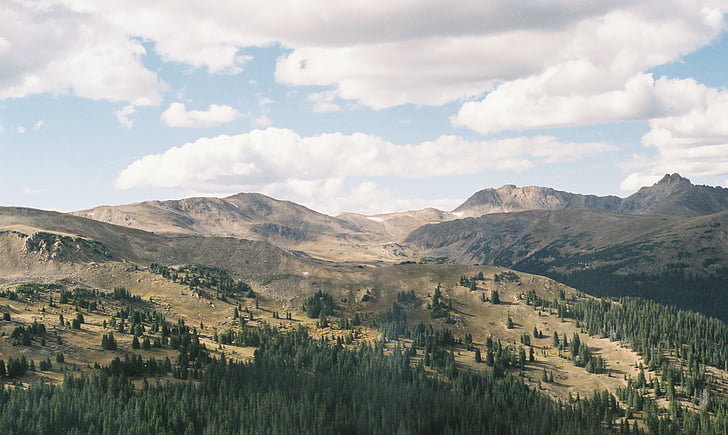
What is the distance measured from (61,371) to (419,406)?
129m

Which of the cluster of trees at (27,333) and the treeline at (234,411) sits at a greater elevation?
the cluster of trees at (27,333)

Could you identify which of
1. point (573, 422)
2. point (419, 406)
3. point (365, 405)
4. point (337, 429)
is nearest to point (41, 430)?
point (337, 429)

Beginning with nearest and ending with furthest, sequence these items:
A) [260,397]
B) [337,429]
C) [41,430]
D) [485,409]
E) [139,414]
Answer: [41,430] → [139,414] → [337,429] → [260,397] → [485,409]

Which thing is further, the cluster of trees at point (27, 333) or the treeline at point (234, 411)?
the cluster of trees at point (27, 333)

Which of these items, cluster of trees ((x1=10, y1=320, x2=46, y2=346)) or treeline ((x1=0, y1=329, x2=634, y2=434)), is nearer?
treeline ((x1=0, y1=329, x2=634, y2=434))

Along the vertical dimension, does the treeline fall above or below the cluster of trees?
below

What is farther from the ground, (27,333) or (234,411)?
(27,333)

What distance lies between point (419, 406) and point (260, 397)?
61.0 m

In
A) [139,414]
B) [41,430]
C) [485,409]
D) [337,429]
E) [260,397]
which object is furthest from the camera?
[485,409]

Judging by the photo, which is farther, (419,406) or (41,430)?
(419,406)

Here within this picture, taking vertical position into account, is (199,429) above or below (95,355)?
below

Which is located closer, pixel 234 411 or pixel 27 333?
pixel 234 411

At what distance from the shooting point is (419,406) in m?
195

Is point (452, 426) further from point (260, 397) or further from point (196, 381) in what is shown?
point (196, 381)
